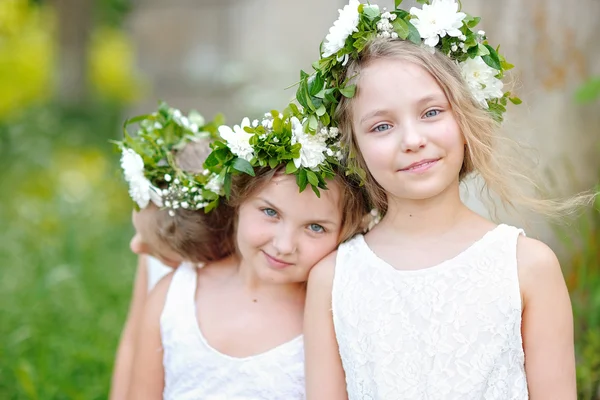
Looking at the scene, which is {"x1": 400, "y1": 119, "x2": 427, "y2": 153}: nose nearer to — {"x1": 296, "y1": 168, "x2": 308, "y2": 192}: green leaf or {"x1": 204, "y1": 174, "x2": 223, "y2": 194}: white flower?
{"x1": 296, "y1": 168, "x2": 308, "y2": 192}: green leaf

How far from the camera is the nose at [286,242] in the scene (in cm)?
261

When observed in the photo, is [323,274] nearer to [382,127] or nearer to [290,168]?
[290,168]

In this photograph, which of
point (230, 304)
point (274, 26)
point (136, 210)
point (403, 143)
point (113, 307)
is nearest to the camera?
point (403, 143)

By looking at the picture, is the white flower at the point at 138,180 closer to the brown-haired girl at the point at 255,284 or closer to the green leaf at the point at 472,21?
the brown-haired girl at the point at 255,284

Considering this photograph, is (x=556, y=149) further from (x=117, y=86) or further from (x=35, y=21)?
(x=117, y=86)

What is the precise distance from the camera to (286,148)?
2605mm

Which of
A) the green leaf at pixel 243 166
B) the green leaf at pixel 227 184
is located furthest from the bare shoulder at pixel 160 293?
the green leaf at pixel 243 166

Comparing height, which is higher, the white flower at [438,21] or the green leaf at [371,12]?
the green leaf at [371,12]

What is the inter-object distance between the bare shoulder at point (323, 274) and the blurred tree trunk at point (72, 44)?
43.1ft

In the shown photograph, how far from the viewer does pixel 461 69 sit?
2465mm

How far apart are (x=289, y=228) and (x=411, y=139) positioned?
20.6 inches

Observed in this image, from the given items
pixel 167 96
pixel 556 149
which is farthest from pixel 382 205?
pixel 167 96

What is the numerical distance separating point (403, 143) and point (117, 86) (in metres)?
17.0

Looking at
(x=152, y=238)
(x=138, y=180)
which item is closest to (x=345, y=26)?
(x=138, y=180)
